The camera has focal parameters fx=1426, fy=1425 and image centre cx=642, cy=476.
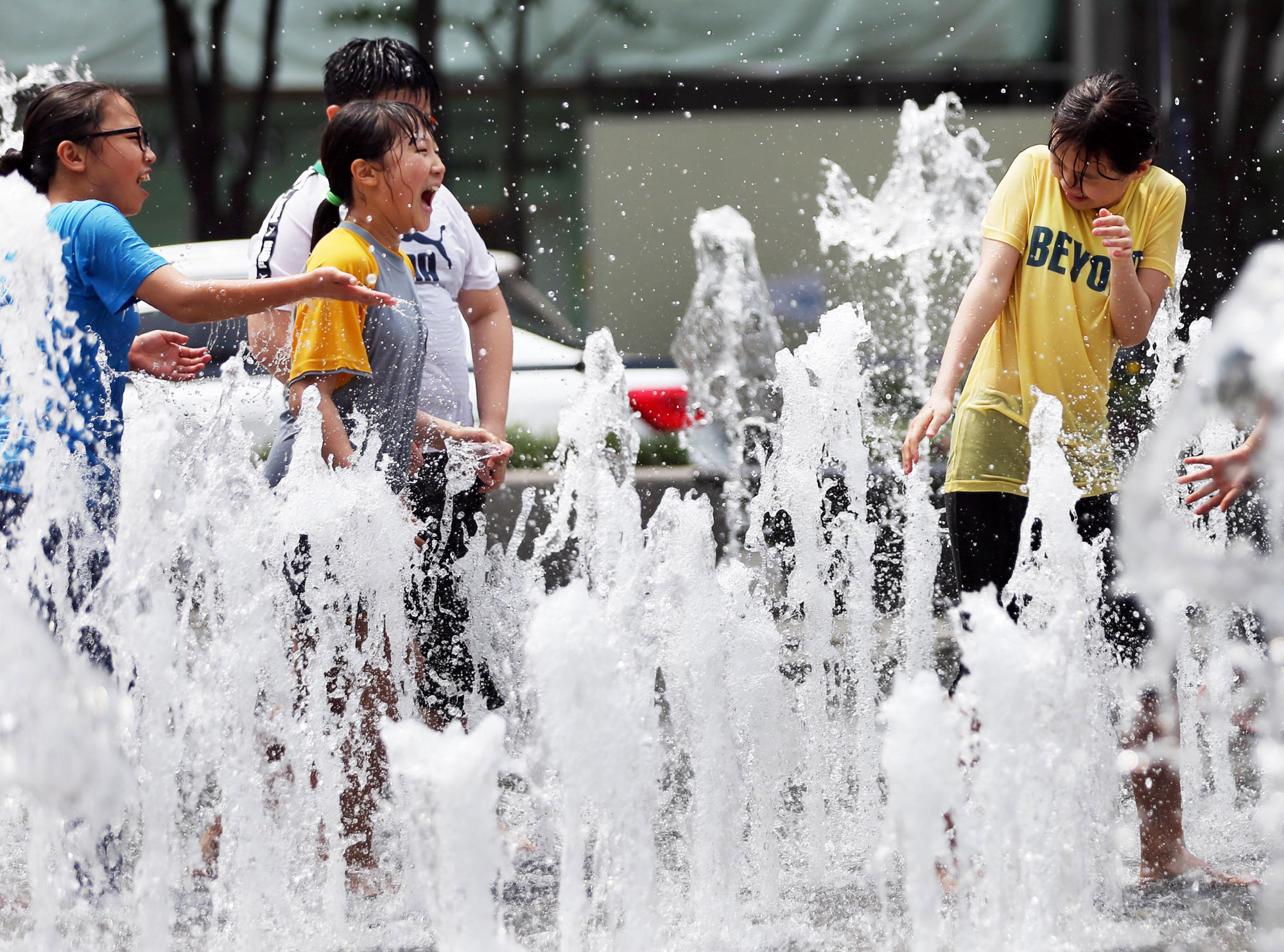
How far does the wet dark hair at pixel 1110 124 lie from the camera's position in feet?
7.54

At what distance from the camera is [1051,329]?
7.89ft

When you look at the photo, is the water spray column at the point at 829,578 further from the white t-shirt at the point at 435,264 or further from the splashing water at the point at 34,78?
the splashing water at the point at 34,78

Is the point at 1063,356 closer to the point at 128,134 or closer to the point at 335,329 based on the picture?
the point at 335,329

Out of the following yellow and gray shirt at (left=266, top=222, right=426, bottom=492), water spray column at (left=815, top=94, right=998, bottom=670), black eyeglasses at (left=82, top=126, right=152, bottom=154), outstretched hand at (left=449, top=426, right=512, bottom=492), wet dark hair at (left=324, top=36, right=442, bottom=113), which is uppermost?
water spray column at (left=815, top=94, right=998, bottom=670)

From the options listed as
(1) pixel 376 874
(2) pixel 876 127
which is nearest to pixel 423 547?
(1) pixel 376 874

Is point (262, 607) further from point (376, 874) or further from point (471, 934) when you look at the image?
point (471, 934)

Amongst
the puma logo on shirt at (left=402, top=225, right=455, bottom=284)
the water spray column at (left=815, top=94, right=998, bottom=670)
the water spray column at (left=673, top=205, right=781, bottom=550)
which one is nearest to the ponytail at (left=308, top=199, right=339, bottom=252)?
the puma logo on shirt at (left=402, top=225, right=455, bottom=284)

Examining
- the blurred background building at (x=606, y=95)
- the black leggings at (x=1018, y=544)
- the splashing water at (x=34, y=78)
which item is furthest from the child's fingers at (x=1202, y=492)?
the splashing water at (x=34, y=78)

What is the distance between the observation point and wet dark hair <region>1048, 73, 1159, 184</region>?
→ 230 centimetres

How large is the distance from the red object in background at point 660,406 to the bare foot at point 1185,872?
3.34 meters

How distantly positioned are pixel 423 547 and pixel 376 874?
59 cm

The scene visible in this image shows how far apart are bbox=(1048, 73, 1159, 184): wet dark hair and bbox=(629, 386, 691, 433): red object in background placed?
127 inches

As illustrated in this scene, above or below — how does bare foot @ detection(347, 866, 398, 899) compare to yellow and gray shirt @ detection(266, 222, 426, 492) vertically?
below

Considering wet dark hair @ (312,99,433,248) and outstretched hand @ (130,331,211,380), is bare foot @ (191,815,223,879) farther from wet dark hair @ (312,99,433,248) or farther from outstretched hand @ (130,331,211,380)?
wet dark hair @ (312,99,433,248)
